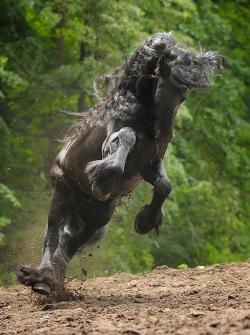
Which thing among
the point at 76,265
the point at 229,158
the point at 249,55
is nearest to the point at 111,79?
the point at 76,265

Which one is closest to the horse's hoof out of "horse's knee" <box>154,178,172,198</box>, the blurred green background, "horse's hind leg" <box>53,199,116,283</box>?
"horse's hind leg" <box>53,199,116,283</box>

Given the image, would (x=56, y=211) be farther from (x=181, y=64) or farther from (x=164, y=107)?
(x=181, y=64)

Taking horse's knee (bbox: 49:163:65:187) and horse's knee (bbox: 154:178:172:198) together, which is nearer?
horse's knee (bbox: 154:178:172:198)

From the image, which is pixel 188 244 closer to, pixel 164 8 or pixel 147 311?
pixel 164 8

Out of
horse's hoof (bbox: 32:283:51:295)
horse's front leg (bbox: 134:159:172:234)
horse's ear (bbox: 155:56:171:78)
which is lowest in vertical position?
horse's hoof (bbox: 32:283:51:295)

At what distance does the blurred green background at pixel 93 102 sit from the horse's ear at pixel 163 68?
3.77 m

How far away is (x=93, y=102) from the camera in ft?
53.5

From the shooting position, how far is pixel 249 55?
21.8 meters

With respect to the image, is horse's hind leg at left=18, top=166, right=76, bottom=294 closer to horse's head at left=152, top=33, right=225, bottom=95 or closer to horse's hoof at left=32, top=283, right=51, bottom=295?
horse's hoof at left=32, top=283, right=51, bottom=295

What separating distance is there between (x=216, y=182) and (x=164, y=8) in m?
4.27

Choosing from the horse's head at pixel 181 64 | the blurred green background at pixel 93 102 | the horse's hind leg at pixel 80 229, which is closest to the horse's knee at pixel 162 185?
the horse's hind leg at pixel 80 229

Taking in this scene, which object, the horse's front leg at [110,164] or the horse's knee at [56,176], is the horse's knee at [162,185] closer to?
the horse's front leg at [110,164]

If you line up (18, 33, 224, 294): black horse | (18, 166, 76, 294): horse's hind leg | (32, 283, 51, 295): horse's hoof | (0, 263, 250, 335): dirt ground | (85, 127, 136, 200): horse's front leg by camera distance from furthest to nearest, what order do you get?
1. (18, 166, 76, 294): horse's hind leg
2. (32, 283, 51, 295): horse's hoof
3. (18, 33, 224, 294): black horse
4. (85, 127, 136, 200): horse's front leg
5. (0, 263, 250, 335): dirt ground

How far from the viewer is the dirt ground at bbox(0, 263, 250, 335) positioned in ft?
19.1
